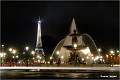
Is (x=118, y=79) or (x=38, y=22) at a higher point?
(x=38, y=22)

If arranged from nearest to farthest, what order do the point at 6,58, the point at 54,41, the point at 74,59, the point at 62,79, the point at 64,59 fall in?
the point at 62,79 < the point at 74,59 < the point at 64,59 < the point at 6,58 < the point at 54,41

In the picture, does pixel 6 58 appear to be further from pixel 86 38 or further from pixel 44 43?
pixel 44 43

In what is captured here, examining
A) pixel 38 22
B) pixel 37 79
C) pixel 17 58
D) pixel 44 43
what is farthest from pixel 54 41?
pixel 37 79

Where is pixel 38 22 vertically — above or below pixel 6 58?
above

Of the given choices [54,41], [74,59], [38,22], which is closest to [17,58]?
[74,59]

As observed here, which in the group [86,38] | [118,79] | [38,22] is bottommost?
[118,79]

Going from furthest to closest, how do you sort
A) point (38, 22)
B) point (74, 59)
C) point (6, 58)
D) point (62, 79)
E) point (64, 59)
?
point (38, 22), point (6, 58), point (64, 59), point (74, 59), point (62, 79)

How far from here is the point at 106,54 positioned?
142 metres

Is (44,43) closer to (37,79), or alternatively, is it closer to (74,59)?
(74,59)

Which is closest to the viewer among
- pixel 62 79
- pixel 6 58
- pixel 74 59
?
pixel 62 79

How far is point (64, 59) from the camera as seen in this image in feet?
269

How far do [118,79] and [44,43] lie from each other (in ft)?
386

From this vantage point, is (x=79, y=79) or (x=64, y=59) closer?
(x=79, y=79)

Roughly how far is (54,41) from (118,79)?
114209mm
